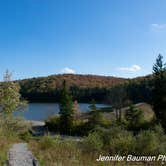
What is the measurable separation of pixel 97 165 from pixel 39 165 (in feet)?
4.91

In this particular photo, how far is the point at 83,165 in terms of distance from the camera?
8445 mm

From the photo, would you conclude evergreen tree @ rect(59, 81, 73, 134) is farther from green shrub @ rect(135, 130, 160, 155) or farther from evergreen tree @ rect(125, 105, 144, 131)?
green shrub @ rect(135, 130, 160, 155)

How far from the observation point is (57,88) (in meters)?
120

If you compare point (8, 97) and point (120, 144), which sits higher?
point (8, 97)

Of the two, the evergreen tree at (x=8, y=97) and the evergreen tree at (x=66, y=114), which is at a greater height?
the evergreen tree at (x=8, y=97)

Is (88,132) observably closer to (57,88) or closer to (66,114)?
(66,114)

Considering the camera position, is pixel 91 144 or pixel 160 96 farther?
pixel 160 96

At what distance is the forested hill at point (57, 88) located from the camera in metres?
115

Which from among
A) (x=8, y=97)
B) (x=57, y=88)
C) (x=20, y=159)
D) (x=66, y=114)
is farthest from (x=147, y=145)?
(x=57, y=88)

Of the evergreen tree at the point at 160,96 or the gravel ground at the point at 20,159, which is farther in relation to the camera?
the evergreen tree at the point at 160,96

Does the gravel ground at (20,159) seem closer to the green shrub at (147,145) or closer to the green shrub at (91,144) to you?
the green shrub at (91,144)

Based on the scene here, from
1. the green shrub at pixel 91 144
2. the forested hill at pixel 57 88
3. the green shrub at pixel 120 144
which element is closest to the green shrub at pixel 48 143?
the green shrub at pixel 91 144

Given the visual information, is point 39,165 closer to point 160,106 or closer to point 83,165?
point 83,165

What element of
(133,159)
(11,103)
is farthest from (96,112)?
(133,159)
